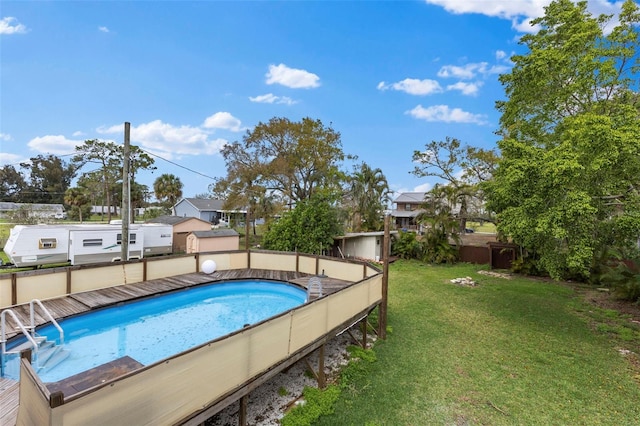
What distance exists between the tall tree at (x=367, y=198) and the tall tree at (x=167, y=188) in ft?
76.7

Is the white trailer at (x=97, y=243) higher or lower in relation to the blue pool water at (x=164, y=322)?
higher

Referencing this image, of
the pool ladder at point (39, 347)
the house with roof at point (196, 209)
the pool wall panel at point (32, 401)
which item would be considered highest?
the house with roof at point (196, 209)

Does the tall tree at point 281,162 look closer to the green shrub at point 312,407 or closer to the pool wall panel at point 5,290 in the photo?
the pool wall panel at point 5,290

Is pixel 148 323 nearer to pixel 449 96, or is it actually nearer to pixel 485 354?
pixel 485 354

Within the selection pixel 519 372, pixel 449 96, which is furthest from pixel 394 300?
pixel 449 96

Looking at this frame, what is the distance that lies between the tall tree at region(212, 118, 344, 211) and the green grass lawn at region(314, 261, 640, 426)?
49.0ft

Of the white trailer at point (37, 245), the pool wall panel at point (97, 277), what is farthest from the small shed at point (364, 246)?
the white trailer at point (37, 245)

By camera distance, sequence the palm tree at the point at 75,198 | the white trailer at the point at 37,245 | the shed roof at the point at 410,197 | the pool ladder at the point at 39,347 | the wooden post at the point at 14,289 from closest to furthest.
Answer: the pool ladder at the point at 39,347 < the wooden post at the point at 14,289 < the white trailer at the point at 37,245 < the palm tree at the point at 75,198 < the shed roof at the point at 410,197

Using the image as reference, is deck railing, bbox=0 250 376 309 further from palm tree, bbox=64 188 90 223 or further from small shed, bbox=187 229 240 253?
palm tree, bbox=64 188 90 223

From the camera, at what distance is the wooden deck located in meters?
3.39

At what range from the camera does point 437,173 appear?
2070cm

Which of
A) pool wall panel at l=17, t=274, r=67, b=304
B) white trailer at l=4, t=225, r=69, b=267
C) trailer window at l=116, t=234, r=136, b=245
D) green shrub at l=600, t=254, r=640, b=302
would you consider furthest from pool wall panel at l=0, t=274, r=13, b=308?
green shrub at l=600, t=254, r=640, b=302

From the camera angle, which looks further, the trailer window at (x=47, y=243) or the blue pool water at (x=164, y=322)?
the trailer window at (x=47, y=243)

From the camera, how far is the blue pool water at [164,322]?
706 cm
